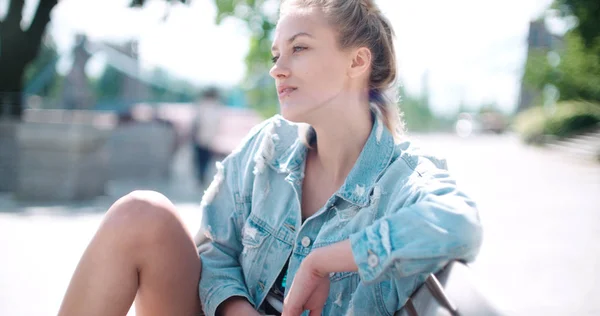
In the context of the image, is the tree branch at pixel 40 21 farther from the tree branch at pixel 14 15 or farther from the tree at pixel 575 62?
the tree at pixel 575 62

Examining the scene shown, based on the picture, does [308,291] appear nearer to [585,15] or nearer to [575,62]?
[585,15]

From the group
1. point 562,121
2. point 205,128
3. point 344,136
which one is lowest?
point 562,121

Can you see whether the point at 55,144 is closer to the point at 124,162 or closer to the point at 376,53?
the point at 124,162

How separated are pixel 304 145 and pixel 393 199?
495 millimetres

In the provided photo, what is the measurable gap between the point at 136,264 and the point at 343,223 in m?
0.62

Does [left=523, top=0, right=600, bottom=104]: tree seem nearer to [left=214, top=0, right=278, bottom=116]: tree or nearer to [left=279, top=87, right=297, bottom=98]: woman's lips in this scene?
[left=214, top=0, right=278, bottom=116]: tree

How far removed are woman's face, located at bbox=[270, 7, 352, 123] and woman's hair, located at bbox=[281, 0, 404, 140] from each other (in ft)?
0.10

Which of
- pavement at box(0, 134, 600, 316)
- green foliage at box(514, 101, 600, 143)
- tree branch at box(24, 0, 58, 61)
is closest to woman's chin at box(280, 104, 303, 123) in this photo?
pavement at box(0, 134, 600, 316)

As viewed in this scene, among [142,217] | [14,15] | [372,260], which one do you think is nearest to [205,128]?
[14,15]

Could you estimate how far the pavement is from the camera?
12.9 ft

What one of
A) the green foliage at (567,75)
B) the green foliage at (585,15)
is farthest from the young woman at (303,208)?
the green foliage at (567,75)

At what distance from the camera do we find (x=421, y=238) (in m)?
1.39

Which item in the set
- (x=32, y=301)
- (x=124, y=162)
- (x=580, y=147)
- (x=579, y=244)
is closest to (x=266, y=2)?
(x=124, y=162)

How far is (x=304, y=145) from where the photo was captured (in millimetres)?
2129
